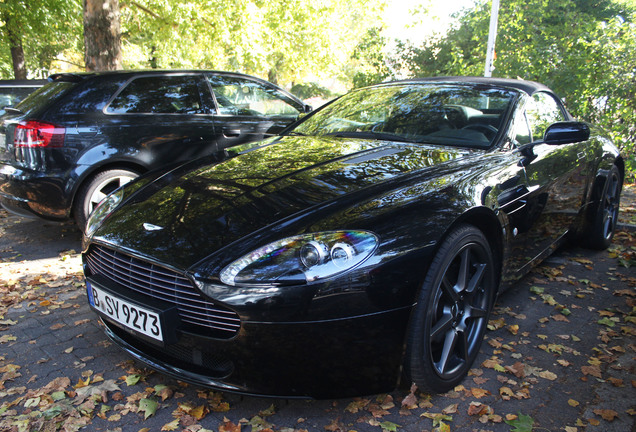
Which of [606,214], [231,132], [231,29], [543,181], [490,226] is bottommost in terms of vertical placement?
[606,214]

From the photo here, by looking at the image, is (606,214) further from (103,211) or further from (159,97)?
(159,97)

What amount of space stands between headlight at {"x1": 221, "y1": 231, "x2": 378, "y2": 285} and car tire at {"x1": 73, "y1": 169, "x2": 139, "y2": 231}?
9.82 ft

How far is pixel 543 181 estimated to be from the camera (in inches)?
122

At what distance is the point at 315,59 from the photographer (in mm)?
23547

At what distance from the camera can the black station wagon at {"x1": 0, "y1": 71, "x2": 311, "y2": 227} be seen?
14.0 ft

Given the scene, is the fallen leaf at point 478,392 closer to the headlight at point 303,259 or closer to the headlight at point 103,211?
the headlight at point 303,259

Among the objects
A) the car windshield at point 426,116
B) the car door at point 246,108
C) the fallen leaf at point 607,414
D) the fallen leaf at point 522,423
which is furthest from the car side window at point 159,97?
the fallen leaf at point 607,414

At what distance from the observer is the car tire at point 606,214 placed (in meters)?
4.30

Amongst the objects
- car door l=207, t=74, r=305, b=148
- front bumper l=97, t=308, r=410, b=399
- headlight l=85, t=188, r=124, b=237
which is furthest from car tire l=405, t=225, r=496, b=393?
car door l=207, t=74, r=305, b=148

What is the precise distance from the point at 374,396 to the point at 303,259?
2.91ft

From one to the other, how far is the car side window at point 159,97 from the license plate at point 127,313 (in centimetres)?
281

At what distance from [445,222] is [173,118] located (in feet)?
11.9

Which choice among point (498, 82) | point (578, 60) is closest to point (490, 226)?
point (498, 82)

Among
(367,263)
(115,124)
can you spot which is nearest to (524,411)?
(367,263)
